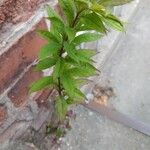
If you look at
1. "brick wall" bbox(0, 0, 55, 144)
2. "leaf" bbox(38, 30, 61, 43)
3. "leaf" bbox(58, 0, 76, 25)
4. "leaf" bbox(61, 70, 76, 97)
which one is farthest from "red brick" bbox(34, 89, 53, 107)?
"leaf" bbox(58, 0, 76, 25)

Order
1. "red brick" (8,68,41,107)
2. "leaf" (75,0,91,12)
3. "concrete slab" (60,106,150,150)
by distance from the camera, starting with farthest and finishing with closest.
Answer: "concrete slab" (60,106,150,150) → "red brick" (8,68,41,107) → "leaf" (75,0,91,12)

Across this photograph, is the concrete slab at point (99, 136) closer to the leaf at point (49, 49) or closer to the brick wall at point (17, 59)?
the brick wall at point (17, 59)

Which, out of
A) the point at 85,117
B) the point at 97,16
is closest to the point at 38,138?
the point at 85,117

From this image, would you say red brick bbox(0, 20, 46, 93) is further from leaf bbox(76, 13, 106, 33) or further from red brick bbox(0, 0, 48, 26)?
leaf bbox(76, 13, 106, 33)

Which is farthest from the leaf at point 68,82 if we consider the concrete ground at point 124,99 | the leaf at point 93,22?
the concrete ground at point 124,99

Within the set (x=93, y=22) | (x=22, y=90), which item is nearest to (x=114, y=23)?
(x=93, y=22)

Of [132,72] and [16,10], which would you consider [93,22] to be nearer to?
[16,10]

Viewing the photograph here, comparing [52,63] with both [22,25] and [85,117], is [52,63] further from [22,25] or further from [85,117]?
[85,117]
